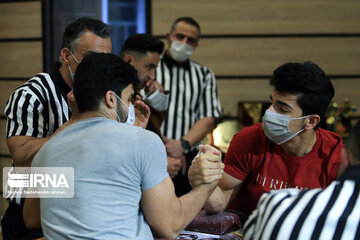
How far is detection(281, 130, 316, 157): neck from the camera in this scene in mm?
1958

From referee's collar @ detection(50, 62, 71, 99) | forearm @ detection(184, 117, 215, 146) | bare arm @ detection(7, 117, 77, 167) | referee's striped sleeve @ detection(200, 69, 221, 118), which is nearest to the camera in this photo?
bare arm @ detection(7, 117, 77, 167)

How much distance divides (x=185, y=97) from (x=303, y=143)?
A: 1.43 m

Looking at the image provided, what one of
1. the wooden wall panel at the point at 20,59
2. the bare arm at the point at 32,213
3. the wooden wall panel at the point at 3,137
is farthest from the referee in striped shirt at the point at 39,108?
the wooden wall panel at the point at 3,137

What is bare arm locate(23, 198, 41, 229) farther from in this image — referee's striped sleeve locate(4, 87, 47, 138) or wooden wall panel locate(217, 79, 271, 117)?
wooden wall panel locate(217, 79, 271, 117)

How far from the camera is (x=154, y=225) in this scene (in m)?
1.44

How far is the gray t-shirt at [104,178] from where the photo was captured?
134 centimetres

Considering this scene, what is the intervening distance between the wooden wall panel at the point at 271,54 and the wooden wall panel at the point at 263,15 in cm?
9

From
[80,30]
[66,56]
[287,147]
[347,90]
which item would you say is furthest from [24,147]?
[347,90]

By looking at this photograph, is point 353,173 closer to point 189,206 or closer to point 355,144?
point 355,144

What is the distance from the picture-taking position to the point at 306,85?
1854 mm

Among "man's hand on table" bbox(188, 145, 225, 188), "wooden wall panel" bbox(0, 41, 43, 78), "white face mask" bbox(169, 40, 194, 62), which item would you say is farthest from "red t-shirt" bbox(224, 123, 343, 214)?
"wooden wall panel" bbox(0, 41, 43, 78)

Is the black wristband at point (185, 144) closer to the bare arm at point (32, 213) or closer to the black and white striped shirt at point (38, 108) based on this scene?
the black and white striped shirt at point (38, 108)

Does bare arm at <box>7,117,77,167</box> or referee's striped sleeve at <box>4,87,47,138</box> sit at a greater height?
referee's striped sleeve at <box>4,87,47,138</box>

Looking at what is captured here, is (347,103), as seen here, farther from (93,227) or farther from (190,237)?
(93,227)
